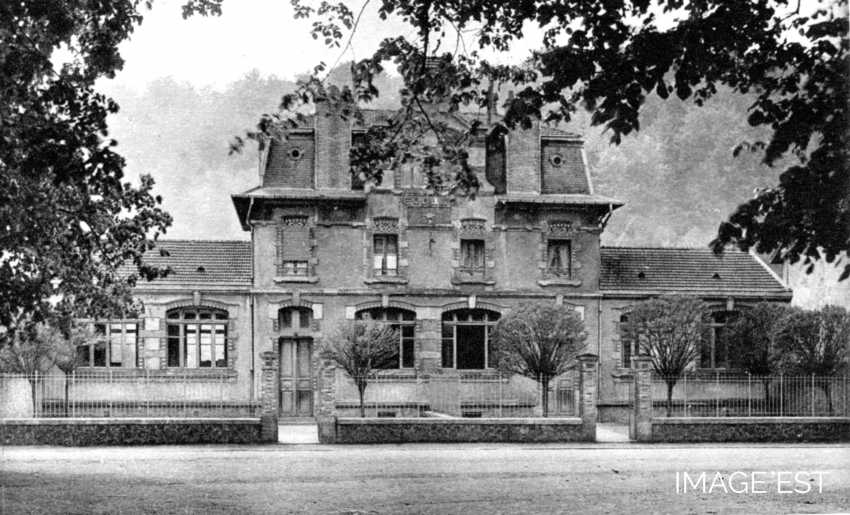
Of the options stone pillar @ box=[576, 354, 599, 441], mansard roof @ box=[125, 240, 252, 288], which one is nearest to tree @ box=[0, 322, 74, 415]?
mansard roof @ box=[125, 240, 252, 288]

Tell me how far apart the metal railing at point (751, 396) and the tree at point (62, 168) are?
12811 millimetres

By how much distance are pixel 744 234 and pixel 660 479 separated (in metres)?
4.97

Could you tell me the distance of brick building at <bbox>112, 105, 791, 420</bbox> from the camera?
947 inches

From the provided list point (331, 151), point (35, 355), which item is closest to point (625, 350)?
point (331, 151)

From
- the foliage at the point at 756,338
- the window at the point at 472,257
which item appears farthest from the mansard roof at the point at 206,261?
the foliage at the point at 756,338

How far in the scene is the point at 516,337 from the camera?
70.6 feet

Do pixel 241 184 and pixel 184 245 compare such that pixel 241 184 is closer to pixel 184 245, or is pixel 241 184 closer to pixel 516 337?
pixel 184 245

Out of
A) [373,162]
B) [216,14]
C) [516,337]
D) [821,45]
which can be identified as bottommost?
[516,337]

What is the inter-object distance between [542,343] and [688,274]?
577 cm

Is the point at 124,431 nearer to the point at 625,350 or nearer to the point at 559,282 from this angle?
the point at 559,282

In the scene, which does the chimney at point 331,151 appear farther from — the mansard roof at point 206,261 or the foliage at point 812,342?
the foliage at point 812,342

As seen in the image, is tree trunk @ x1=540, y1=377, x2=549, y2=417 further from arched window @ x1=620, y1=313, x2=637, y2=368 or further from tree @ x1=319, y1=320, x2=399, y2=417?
arched window @ x1=620, y1=313, x2=637, y2=368

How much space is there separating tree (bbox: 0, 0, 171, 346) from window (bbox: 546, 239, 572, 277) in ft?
45.2

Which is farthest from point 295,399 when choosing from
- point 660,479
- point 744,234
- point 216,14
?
point 744,234
